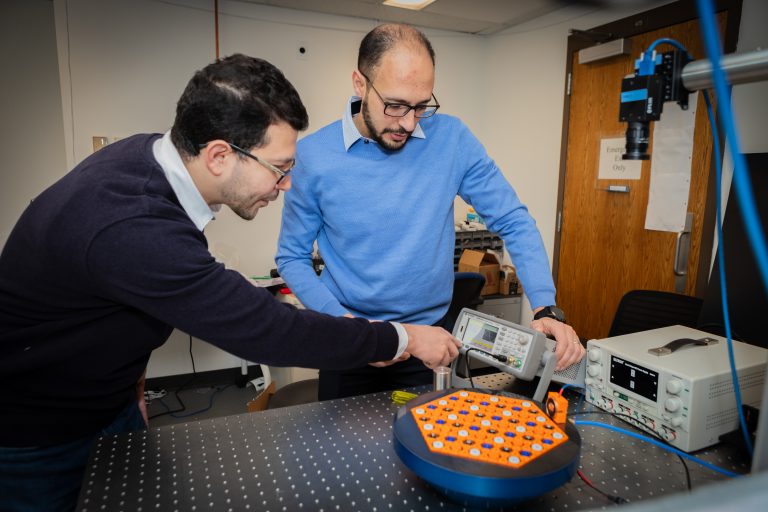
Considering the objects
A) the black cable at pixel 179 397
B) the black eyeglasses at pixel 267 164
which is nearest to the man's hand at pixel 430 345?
the black eyeglasses at pixel 267 164

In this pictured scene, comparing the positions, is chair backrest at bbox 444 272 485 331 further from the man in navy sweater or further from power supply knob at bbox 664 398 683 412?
power supply knob at bbox 664 398 683 412

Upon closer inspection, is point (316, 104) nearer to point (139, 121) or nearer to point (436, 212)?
point (139, 121)

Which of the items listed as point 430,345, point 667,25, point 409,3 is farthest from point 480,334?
point 409,3

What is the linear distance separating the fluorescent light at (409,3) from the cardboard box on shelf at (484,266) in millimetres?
1685

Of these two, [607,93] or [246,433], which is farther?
Result: [607,93]

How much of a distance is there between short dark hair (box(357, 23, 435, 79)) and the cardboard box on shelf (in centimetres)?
229

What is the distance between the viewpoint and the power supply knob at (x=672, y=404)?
3.09ft

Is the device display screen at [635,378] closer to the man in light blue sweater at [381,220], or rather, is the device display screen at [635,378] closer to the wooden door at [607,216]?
the man in light blue sweater at [381,220]

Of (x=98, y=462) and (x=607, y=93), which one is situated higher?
(x=607, y=93)

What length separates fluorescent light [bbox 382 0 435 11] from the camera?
3177 mm

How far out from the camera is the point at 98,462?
0.88m

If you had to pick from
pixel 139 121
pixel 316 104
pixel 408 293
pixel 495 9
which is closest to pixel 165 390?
pixel 139 121

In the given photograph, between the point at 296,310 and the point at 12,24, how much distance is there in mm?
3117

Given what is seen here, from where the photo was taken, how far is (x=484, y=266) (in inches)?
140
